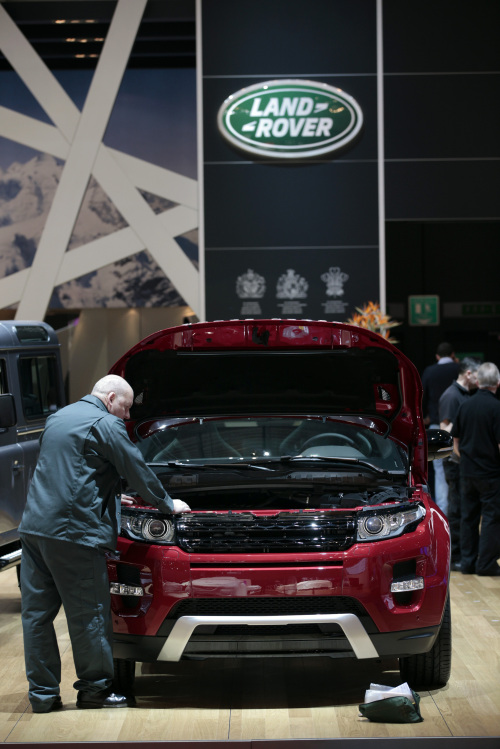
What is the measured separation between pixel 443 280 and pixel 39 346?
11684 mm

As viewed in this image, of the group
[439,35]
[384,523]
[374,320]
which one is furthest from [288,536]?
[439,35]

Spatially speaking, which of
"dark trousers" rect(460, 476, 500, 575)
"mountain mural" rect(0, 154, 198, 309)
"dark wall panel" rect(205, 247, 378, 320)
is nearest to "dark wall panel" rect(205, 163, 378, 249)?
"dark wall panel" rect(205, 247, 378, 320)

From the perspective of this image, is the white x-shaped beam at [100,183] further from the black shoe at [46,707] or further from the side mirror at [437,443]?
the black shoe at [46,707]

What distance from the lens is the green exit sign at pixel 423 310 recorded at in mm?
16641

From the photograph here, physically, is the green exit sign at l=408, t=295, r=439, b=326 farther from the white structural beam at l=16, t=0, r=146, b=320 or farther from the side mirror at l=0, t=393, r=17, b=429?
the side mirror at l=0, t=393, r=17, b=429

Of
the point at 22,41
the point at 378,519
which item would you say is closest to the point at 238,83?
the point at 22,41

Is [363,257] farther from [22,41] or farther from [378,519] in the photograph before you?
[378,519]

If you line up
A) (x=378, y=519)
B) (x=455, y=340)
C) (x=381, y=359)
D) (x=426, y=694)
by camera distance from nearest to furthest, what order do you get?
1. (x=378, y=519)
2. (x=426, y=694)
3. (x=381, y=359)
4. (x=455, y=340)

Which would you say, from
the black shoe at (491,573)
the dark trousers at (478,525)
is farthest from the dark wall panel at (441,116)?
the black shoe at (491,573)

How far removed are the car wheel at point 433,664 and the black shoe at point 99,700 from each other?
128 centimetres

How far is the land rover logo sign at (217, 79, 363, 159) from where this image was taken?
1112cm

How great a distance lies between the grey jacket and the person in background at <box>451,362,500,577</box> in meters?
3.79

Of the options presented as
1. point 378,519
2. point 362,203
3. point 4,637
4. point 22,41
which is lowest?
point 4,637

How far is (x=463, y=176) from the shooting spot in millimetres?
11172
